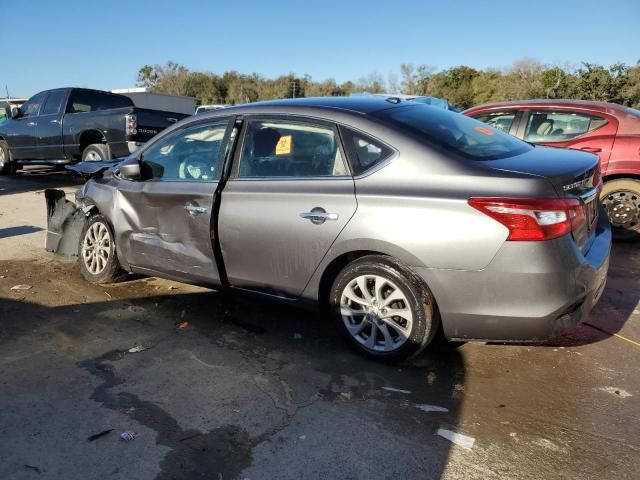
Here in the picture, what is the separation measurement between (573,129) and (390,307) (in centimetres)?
458

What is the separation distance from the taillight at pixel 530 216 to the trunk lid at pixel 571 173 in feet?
0.36

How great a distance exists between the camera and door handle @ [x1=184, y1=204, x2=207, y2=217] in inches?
156

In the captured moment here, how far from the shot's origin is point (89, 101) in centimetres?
1151

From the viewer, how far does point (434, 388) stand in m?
3.18

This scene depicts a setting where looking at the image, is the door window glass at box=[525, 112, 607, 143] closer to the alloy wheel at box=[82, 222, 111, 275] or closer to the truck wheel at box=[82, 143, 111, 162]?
the alloy wheel at box=[82, 222, 111, 275]

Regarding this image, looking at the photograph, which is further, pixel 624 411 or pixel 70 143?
pixel 70 143

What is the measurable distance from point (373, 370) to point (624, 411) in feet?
4.70

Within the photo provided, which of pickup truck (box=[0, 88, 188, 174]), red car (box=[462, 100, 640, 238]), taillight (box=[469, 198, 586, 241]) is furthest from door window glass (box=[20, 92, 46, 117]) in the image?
taillight (box=[469, 198, 586, 241])

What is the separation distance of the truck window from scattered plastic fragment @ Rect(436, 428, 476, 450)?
35.9 feet

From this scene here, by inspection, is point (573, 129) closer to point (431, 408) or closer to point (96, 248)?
point (431, 408)

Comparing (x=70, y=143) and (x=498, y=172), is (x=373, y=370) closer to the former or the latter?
(x=498, y=172)

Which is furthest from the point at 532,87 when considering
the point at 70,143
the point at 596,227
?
the point at 596,227

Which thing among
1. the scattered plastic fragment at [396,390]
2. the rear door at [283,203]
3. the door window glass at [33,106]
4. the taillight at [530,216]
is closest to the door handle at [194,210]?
the rear door at [283,203]

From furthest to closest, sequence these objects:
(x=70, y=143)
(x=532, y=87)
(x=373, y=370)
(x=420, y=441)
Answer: (x=532, y=87) → (x=70, y=143) → (x=373, y=370) → (x=420, y=441)
